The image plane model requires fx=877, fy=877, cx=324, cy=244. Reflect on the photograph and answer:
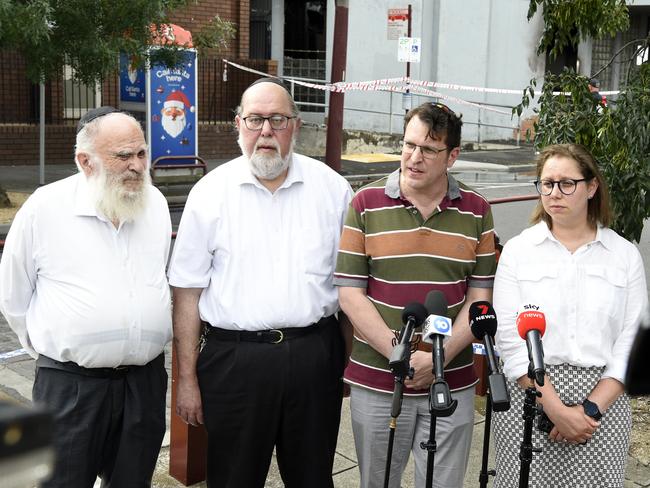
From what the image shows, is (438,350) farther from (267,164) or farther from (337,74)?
(337,74)

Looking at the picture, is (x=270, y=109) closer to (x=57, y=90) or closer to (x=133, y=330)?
(x=133, y=330)

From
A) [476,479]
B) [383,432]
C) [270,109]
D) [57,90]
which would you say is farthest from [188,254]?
[57,90]

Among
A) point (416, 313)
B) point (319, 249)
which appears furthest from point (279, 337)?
point (416, 313)

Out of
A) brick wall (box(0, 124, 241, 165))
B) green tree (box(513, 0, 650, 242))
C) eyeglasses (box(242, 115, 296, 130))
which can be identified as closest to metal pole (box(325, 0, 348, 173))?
brick wall (box(0, 124, 241, 165))

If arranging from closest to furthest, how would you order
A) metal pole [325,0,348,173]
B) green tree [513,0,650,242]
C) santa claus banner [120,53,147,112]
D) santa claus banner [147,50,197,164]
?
green tree [513,0,650,242]
metal pole [325,0,348,173]
santa claus banner [147,50,197,164]
santa claus banner [120,53,147,112]

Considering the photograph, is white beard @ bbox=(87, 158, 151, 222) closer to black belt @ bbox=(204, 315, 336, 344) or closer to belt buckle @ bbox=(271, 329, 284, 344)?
black belt @ bbox=(204, 315, 336, 344)

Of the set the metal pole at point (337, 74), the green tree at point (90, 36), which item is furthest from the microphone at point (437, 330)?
the metal pole at point (337, 74)

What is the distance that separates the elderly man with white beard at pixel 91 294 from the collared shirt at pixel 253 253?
0.21 meters

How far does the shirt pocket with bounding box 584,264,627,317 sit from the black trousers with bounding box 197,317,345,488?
3.59 feet

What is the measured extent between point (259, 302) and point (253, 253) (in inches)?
8.1

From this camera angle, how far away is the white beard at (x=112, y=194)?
342cm

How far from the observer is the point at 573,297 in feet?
12.0

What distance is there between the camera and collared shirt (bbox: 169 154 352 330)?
3633 millimetres

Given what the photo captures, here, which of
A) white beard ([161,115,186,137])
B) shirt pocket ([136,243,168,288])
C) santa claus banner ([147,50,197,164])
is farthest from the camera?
white beard ([161,115,186,137])
